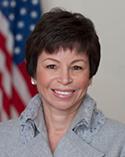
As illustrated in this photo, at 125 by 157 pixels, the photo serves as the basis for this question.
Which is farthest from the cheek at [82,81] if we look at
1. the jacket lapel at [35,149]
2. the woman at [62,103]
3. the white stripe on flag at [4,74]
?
the white stripe on flag at [4,74]

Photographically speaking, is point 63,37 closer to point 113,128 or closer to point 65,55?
point 65,55

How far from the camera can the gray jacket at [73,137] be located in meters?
1.47

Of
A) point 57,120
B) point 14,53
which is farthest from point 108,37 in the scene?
point 57,120

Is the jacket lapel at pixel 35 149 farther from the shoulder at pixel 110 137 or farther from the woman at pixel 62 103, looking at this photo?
the shoulder at pixel 110 137

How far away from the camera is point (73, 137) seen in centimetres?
150

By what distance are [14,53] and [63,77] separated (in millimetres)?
1100

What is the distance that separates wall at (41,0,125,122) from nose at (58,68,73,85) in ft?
3.89

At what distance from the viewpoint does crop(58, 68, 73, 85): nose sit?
1.40 m

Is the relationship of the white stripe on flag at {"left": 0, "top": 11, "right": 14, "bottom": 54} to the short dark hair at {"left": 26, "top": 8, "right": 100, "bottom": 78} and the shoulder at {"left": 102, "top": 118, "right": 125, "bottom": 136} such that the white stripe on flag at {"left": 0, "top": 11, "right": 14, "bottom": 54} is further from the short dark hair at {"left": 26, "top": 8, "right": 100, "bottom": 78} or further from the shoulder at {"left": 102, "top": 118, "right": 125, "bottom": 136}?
the shoulder at {"left": 102, "top": 118, "right": 125, "bottom": 136}

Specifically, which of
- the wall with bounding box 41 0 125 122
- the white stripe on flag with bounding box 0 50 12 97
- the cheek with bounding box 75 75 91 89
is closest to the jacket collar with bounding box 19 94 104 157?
the cheek with bounding box 75 75 91 89

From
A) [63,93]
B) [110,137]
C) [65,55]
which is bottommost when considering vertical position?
[110,137]

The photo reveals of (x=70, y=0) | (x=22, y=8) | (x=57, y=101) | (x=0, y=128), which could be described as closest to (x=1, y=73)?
(x=22, y=8)

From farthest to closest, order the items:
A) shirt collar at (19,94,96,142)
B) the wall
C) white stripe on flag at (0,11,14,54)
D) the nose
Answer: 1. the wall
2. white stripe on flag at (0,11,14,54)
3. shirt collar at (19,94,96,142)
4. the nose

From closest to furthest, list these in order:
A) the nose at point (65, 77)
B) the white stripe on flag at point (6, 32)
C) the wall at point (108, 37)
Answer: the nose at point (65, 77)
the white stripe on flag at point (6, 32)
the wall at point (108, 37)
